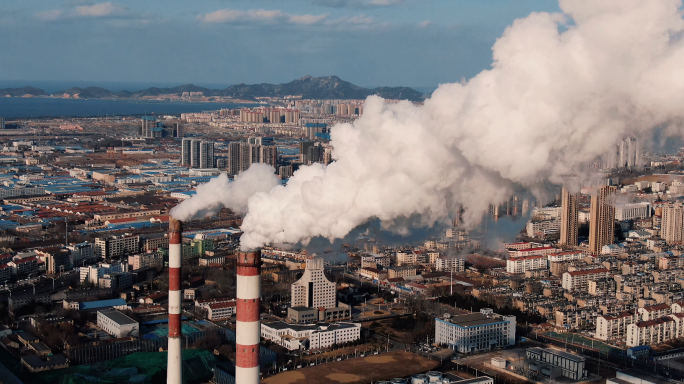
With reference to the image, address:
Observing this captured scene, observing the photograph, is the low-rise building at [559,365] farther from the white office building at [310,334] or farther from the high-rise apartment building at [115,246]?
the high-rise apartment building at [115,246]

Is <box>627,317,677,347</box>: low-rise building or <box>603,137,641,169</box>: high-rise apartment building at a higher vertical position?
<box>603,137,641,169</box>: high-rise apartment building

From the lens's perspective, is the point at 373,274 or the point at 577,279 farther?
the point at 373,274

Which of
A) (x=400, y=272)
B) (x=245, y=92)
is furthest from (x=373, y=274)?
(x=245, y=92)

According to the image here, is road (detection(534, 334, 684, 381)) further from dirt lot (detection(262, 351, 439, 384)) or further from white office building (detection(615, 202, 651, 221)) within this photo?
white office building (detection(615, 202, 651, 221))

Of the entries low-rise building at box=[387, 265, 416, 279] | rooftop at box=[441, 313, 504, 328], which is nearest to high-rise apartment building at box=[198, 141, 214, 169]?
low-rise building at box=[387, 265, 416, 279]

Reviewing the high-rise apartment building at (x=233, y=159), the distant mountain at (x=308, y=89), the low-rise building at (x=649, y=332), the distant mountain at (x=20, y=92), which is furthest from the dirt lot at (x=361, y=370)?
the distant mountain at (x=20, y=92)

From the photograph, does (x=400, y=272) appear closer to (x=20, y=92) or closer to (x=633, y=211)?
(x=633, y=211)

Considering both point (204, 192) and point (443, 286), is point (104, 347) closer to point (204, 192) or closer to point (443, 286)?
point (204, 192)
